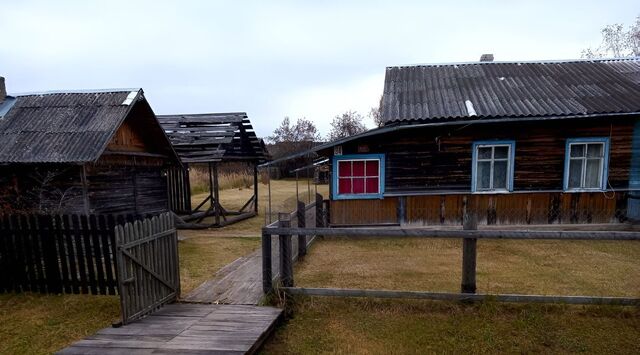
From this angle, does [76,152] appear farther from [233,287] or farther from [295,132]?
[295,132]

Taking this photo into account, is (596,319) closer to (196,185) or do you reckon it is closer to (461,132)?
(461,132)

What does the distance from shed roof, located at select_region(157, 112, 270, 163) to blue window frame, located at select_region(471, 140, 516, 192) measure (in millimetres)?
8715

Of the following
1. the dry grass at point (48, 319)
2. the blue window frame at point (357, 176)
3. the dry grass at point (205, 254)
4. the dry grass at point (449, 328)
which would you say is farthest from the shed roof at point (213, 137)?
the dry grass at point (449, 328)

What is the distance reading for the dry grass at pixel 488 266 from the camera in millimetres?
6461

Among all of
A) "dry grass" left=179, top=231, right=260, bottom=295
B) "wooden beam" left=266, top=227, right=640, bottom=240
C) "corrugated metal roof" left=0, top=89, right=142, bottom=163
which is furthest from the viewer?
"corrugated metal roof" left=0, top=89, right=142, bottom=163

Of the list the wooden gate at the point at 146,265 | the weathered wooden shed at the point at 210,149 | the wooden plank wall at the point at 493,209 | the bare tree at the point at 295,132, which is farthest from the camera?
the bare tree at the point at 295,132

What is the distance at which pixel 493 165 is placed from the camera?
36.9 feet

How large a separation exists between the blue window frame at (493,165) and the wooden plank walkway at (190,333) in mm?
8410

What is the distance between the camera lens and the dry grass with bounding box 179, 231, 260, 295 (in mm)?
7180

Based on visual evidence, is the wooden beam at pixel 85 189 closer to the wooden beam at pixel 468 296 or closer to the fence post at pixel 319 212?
the fence post at pixel 319 212

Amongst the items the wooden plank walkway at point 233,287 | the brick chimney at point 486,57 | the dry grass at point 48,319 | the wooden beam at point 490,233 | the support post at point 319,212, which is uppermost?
the brick chimney at point 486,57

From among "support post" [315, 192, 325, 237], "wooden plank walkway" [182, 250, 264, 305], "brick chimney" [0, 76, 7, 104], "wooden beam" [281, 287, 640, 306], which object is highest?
"brick chimney" [0, 76, 7, 104]

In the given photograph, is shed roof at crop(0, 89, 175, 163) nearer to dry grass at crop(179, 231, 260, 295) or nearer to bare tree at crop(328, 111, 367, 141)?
dry grass at crop(179, 231, 260, 295)

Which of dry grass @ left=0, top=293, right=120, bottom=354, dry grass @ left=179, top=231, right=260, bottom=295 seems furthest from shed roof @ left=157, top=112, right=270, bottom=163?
dry grass @ left=0, top=293, right=120, bottom=354
